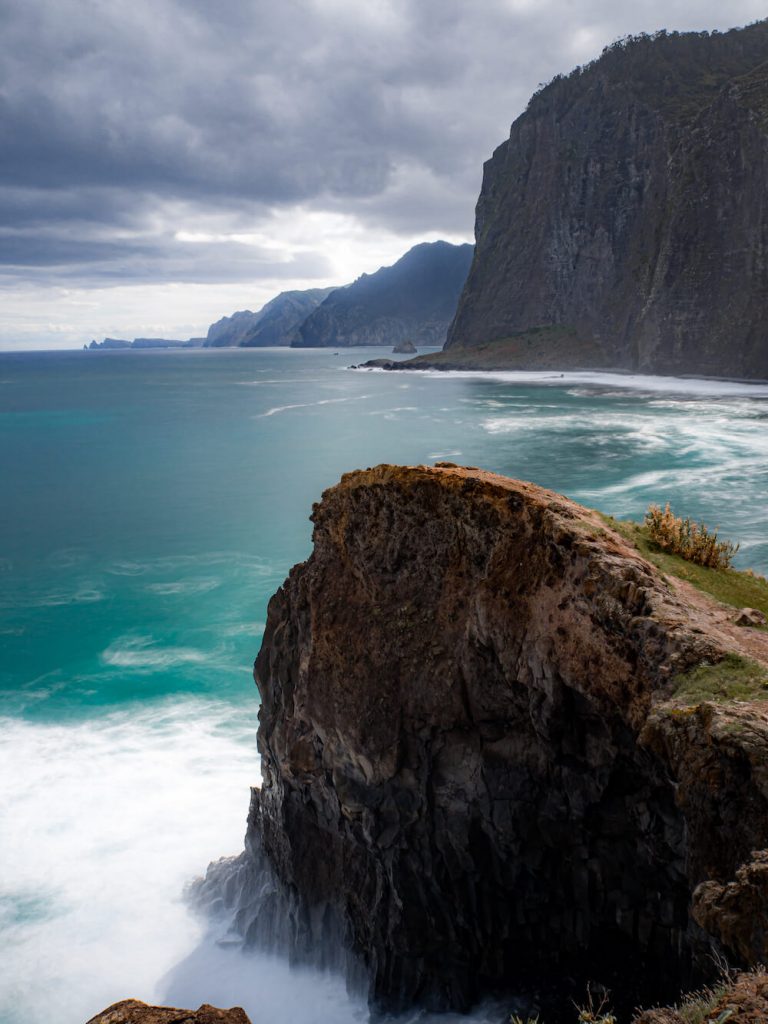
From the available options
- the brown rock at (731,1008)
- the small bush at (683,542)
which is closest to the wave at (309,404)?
the small bush at (683,542)

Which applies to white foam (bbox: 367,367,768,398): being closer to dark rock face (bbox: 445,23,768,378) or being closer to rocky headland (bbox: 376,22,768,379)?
rocky headland (bbox: 376,22,768,379)

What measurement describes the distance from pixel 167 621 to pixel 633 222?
135 metres

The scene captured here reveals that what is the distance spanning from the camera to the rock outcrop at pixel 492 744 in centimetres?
764

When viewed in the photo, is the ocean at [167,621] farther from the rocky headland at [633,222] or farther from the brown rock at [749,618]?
the rocky headland at [633,222]

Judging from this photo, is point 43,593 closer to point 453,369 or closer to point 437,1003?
point 437,1003

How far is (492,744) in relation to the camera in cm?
935

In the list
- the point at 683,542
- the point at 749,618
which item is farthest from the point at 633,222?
the point at 749,618


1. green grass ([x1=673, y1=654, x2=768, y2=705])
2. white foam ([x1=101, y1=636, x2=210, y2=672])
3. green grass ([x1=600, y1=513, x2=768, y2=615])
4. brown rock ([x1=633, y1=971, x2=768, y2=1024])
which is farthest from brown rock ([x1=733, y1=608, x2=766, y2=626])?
white foam ([x1=101, y1=636, x2=210, y2=672])

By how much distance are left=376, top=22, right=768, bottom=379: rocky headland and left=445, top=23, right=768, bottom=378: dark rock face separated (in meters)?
0.25

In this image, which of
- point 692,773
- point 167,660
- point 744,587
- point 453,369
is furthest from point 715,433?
point 453,369

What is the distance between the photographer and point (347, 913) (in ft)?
34.9

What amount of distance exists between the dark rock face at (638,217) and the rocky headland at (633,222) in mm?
253

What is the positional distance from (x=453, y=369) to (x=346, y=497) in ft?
482

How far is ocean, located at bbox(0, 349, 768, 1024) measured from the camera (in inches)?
492
